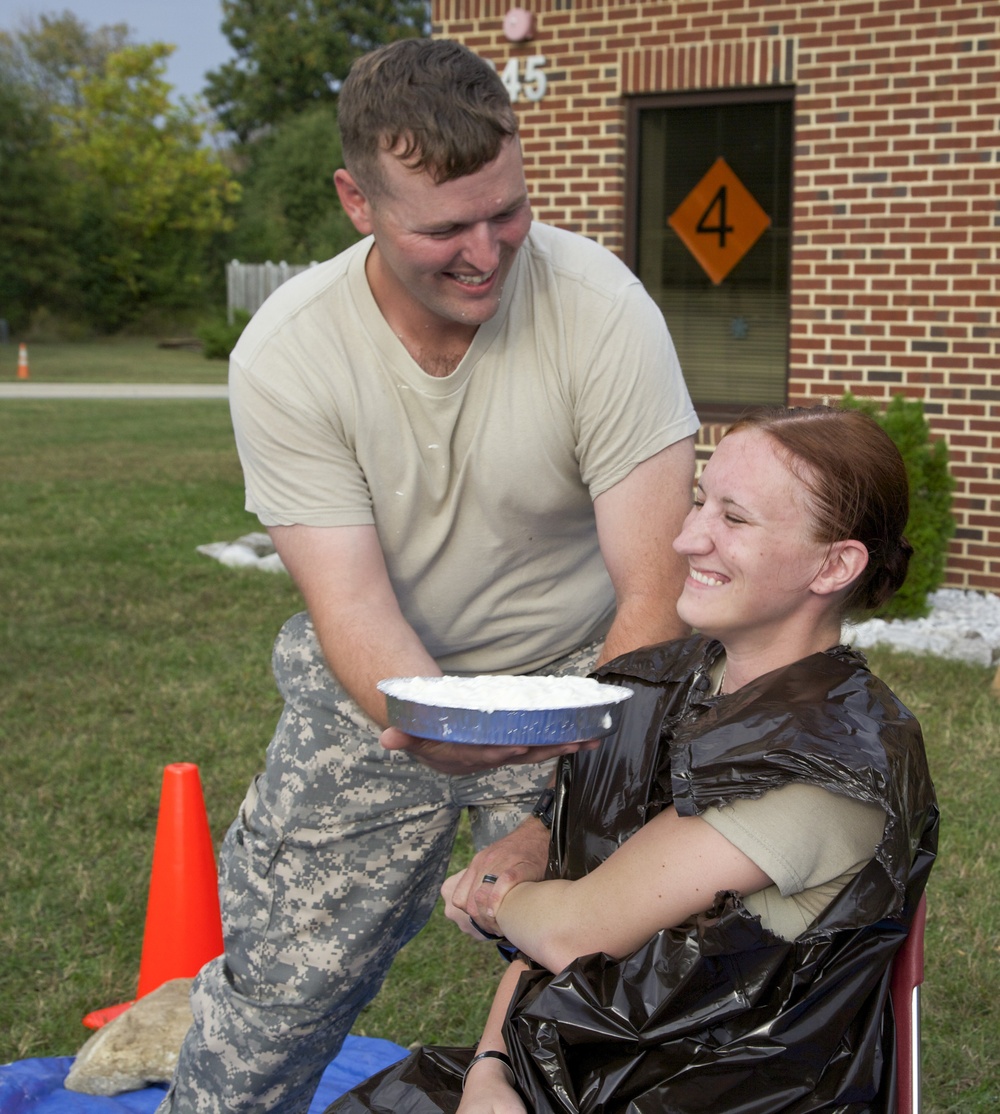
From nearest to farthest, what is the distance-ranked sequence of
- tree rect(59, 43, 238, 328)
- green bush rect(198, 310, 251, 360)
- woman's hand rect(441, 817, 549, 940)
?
woman's hand rect(441, 817, 549, 940), green bush rect(198, 310, 251, 360), tree rect(59, 43, 238, 328)

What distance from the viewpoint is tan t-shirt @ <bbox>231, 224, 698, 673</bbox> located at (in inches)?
107

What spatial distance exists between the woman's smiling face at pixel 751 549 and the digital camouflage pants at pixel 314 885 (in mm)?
860

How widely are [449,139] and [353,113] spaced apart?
0.26 metres

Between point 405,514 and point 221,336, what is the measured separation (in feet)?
102

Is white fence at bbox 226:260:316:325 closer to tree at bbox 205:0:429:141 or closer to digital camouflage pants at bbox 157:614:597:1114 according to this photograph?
tree at bbox 205:0:429:141

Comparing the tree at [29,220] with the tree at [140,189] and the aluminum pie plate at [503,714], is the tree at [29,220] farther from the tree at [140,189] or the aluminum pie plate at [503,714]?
the aluminum pie plate at [503,714]

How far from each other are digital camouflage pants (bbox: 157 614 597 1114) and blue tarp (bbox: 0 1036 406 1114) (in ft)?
2.09

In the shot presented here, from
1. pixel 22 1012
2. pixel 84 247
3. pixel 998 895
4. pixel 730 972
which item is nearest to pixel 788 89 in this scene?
pixel 998 895

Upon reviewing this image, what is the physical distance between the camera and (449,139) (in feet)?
7.97

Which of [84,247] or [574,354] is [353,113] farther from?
[84,247]

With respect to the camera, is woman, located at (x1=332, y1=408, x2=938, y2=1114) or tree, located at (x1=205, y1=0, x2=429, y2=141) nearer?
woman, located at (x1=332, y1=408, x2=938, y2=1114)

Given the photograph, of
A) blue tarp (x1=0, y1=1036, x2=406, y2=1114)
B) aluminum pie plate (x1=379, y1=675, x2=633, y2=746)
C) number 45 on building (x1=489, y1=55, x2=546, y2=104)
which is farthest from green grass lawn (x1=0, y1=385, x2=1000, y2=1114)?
number 45 on building (x1=489, y1=55, x2=546, y2=104)

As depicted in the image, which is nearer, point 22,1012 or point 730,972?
point 730,972

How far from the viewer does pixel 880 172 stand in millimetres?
7906
